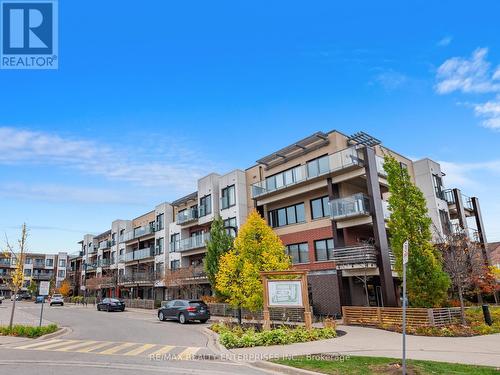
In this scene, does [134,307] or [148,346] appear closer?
[148,346]

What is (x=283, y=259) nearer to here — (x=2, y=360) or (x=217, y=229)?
(x=217, y=229)

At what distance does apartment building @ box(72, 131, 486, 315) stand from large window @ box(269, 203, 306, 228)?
0.25ft

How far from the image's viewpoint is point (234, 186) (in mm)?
33500

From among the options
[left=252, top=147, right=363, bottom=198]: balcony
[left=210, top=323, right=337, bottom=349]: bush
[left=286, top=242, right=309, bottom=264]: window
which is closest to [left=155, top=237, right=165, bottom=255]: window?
[left=252, top=147, right=363, bottom=198]: balcony

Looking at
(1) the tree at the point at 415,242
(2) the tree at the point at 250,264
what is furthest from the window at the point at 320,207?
(1) the tree at the point at 415,242

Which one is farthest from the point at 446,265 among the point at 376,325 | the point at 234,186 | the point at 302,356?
the point at 234,186

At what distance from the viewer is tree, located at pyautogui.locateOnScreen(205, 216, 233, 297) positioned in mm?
29477

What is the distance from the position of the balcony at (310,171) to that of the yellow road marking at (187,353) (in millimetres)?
15314

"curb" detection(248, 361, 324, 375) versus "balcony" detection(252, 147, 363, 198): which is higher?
"balcony" detection(252, 147, 363, 198)

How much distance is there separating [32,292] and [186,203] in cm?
6444

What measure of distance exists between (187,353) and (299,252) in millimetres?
16436

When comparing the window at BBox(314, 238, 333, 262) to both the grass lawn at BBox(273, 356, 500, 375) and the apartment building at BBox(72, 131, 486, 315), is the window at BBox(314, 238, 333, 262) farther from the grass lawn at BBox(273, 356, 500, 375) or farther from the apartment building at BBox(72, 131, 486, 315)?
the grass lawn at BBox(273, 356, 500, 375)

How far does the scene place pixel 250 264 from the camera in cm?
2020

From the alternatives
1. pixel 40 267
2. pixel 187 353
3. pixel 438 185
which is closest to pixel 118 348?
pixel 187 353
